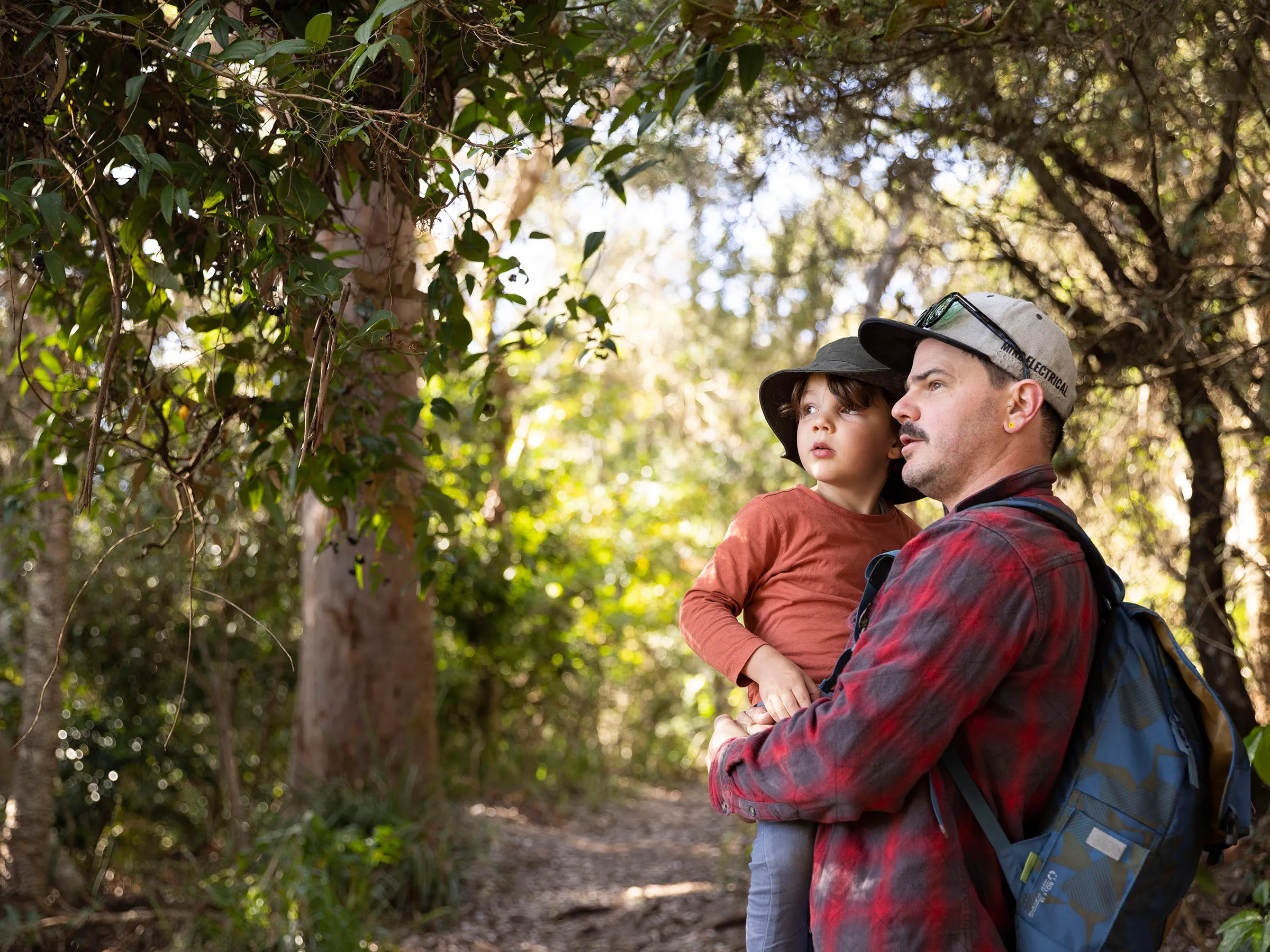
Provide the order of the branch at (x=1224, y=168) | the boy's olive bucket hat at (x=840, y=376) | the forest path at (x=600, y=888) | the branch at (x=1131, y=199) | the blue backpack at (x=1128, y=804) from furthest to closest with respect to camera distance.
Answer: the forest path at (x=600, y=888) → the branch at (x=1131, y=199) → the branch at (x=1224, y=168) → the boy's olive bucket hat at (x=840, y=376) → the blue backpack at (x=1128, y=804)

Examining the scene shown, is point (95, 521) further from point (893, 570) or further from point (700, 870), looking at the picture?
point (893, 570)

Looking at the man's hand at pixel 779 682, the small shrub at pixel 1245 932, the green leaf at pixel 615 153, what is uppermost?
the green leaf at pixel 615 153

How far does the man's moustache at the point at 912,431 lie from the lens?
6.20 ft

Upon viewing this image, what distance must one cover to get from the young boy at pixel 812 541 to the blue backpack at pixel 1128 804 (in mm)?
522

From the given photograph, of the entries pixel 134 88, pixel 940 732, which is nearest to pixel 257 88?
pixel 134 88

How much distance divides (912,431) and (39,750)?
5083mm

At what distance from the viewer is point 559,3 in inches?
103

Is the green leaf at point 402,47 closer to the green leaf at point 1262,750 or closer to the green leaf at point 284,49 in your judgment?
the green leaf at point 284,49

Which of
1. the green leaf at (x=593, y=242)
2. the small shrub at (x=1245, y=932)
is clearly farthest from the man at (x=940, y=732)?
the green leaf at (x=593, y=242)

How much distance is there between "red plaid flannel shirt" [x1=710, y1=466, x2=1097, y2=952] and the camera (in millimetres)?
1610

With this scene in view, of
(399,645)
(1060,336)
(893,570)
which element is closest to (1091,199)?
(1060,336)

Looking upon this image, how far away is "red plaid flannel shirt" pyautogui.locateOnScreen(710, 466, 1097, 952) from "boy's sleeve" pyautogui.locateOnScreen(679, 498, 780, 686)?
0.42 meters

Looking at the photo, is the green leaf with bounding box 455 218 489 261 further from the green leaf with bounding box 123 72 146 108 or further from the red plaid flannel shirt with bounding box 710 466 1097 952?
the red plaid flannel shirt with bounding box 710 466 1097 952

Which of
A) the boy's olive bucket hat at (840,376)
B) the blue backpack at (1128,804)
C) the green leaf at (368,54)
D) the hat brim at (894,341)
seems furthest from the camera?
the boy's olive bucket hat at (840,376)
